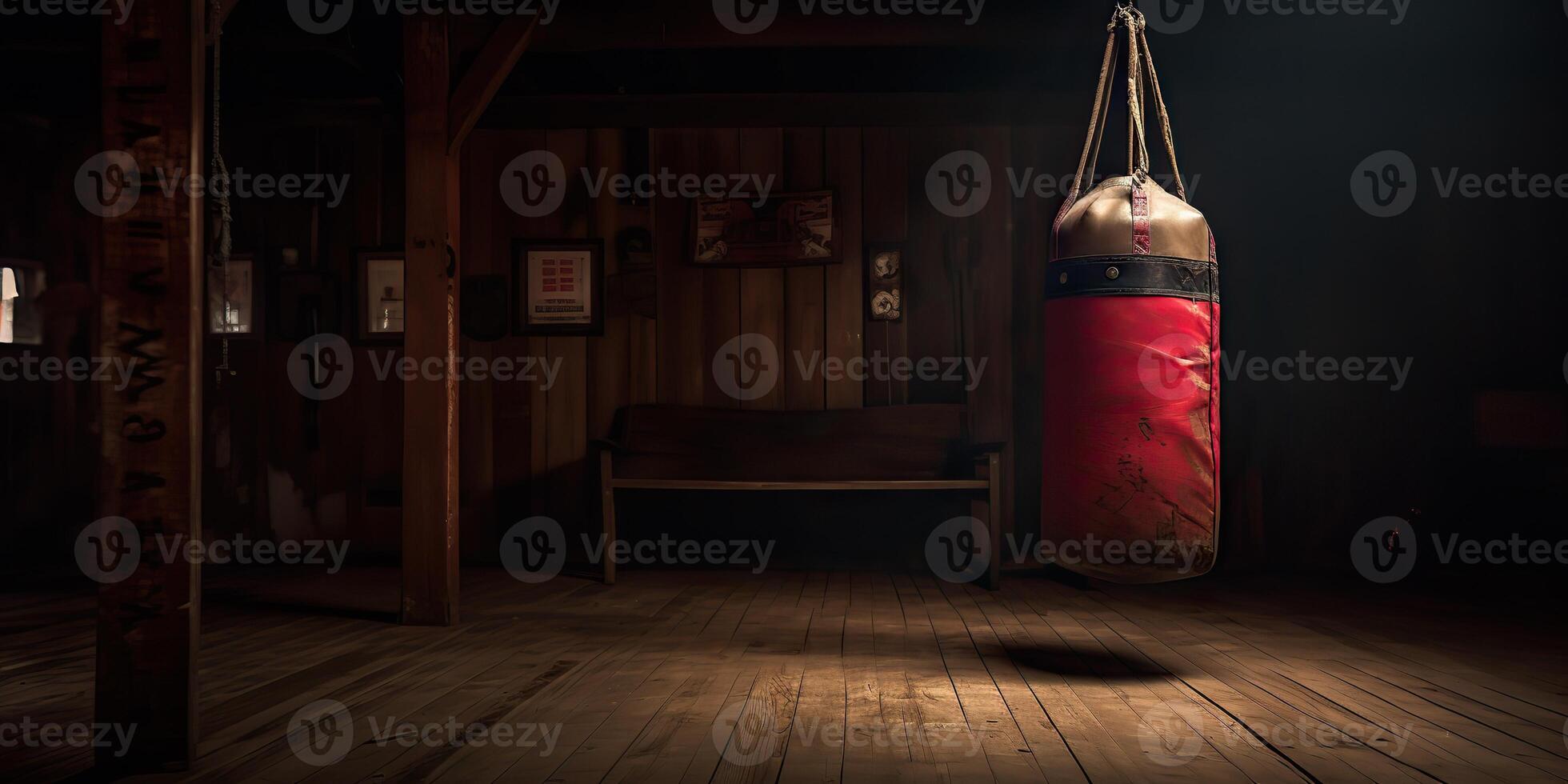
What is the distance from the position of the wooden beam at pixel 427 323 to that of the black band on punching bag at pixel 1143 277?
7.50 feet

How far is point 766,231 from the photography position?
511cm

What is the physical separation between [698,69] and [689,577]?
2.56 meters

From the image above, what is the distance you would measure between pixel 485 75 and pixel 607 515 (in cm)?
199

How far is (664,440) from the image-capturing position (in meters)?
4.95

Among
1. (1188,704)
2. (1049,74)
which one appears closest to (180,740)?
(1188,704)

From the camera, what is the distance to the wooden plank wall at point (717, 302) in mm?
5070
